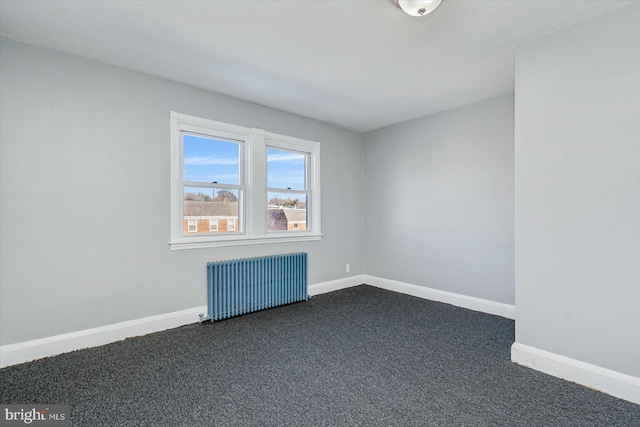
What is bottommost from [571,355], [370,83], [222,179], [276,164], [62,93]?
[571,355]

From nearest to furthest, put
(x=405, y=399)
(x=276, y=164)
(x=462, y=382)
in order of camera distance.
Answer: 1. (x=405, y=399)
2. (x=462, y=382)
3. (x=276, y=164)

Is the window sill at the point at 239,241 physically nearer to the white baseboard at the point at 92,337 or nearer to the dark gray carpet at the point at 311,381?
the white baseboard at the point at 92,337

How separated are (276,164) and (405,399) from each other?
3.10 meters

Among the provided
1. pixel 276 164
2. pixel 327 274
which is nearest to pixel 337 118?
pixel 276 164

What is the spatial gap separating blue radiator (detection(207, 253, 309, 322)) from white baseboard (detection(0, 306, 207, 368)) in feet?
0.82

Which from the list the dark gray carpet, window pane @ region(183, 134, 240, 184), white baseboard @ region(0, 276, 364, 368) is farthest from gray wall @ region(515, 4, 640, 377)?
white baseboard @ region(0, 276, 364, 368)

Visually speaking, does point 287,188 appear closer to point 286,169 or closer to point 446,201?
point 286,169

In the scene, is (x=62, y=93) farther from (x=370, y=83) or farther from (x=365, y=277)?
(x=365, y=277)

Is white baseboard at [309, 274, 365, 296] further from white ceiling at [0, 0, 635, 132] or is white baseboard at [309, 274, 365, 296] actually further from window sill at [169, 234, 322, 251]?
white ceiling at [0, 0, 635, 132]

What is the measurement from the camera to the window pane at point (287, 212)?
4043 millimetres

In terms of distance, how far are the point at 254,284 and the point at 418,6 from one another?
10.2 feet

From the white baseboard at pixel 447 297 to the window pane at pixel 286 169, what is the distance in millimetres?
1961

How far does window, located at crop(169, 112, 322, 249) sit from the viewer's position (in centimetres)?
322

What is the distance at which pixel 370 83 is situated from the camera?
311 cm
